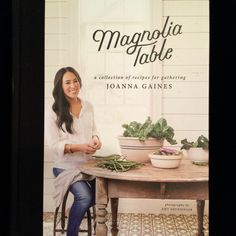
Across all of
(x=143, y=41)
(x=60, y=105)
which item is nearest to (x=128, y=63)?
(x=143, y=41)

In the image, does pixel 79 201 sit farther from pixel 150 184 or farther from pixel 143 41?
pixel 143 41

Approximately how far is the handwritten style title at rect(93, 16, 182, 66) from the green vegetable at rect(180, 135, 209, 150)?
171 mm

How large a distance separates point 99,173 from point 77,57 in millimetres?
235

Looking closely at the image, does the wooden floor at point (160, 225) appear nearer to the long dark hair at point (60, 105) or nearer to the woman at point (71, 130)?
the woman at point (71, 130)

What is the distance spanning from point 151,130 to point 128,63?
14 centimetres

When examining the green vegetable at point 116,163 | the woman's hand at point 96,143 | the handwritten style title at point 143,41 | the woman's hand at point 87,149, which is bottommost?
the green vegetable at point 116,163

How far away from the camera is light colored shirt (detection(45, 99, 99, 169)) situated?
0.66 meters

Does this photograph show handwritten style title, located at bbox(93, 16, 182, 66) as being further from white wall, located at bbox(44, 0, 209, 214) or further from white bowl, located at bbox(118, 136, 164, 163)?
white bowl, located at bbox(118, 136, 164, 163)

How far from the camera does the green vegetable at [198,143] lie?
0.64 m

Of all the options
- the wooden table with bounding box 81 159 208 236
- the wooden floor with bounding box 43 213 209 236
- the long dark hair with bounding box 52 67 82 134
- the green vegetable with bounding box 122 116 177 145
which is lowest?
the wooden floor with bounding box 43 213 209 236

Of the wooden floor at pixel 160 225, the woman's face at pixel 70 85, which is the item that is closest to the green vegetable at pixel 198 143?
the wooden floor at pixel 160 225

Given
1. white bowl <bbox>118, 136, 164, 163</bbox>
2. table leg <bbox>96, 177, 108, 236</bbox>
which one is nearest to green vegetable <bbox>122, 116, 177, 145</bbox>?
white bowl <bbox>118, 136, 164, 163</bbox>

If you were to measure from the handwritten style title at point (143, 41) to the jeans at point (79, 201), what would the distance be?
0.27 metres
